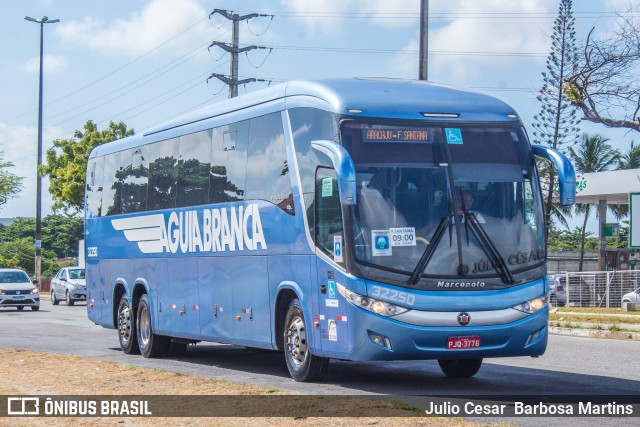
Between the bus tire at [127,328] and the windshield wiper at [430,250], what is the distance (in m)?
8.44

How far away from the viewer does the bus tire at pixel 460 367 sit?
14.8 meters

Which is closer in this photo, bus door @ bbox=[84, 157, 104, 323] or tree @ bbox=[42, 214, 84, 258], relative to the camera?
bus door @ bbox=[84, 157, 104, 323]

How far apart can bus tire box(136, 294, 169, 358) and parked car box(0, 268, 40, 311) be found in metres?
20.8

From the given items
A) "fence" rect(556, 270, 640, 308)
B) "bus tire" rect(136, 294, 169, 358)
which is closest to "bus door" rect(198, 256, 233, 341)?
"bus tire" rect(136, 294, 169, 358)

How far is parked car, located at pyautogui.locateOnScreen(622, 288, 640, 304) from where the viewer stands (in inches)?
1405

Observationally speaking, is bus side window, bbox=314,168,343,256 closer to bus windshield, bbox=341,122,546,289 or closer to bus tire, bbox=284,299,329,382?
bus windshield, bbox=341,122,546,289

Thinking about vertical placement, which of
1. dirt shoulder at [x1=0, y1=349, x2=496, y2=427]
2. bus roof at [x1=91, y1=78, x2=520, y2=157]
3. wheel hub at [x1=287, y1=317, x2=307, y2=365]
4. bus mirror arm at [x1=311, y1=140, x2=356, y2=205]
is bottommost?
dirt shoulder at [x1=0, y1=349, x2=496, y2=427]

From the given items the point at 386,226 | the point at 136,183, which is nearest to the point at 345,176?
the point at 386,226

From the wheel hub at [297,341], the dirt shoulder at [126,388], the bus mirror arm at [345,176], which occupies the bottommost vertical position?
the dirt shoulder at [126,388]

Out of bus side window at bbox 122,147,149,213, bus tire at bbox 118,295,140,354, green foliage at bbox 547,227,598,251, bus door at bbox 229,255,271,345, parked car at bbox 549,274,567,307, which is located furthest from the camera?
green foliage at bbox 547,227,598,251

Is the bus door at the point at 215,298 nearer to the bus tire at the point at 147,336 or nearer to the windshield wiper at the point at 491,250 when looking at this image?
the bus tire at the point at 147,336

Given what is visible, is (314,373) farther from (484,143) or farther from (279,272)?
(484,143)

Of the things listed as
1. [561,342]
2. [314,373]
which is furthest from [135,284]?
[561,342]

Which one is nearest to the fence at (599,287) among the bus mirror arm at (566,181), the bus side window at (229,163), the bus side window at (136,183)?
the bus side window at (136,183)
